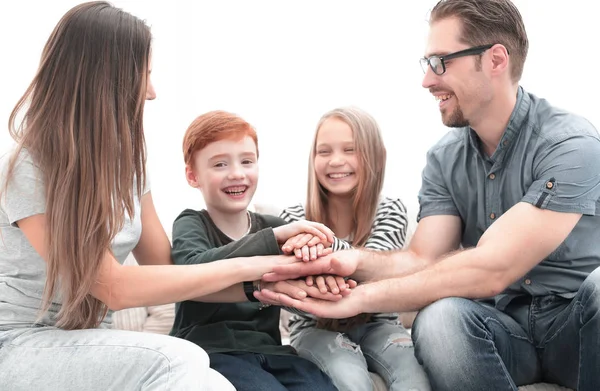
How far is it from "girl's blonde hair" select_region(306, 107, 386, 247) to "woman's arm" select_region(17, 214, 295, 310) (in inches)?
22.0

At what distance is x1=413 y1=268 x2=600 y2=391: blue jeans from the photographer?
1733 mm

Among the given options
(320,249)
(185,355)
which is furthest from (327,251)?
(185,355)

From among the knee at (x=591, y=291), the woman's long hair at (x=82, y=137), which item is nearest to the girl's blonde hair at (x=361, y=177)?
the knee at (x=591, y=291)

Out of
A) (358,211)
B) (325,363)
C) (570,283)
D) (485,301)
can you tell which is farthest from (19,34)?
(570,283)

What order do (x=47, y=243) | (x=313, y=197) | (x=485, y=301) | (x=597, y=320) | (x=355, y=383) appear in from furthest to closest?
(x=313, y=197)
(x=485, y=301)
(x=355, y=383)
(x=597, y=320)
(x=47, y=243)

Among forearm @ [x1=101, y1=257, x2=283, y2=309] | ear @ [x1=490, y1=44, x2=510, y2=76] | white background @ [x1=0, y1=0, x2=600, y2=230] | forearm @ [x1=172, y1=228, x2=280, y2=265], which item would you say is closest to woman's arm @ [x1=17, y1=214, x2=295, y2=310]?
forearm @ [x1=101, y1=257, x2=283, y2=309]

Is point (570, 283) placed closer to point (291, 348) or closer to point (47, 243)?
point (291, 348)

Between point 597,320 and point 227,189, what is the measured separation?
106cm

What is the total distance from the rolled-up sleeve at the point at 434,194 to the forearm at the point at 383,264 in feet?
0.52

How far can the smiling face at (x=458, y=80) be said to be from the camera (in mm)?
2107

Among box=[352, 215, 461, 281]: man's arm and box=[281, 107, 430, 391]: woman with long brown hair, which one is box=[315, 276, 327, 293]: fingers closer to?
box=[281, 107, 430, 391]: woman with long brown hair

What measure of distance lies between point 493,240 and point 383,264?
35 cm

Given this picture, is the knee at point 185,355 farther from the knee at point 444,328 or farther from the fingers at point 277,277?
the knee at point 444,328

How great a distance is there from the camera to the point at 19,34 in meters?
3.03
